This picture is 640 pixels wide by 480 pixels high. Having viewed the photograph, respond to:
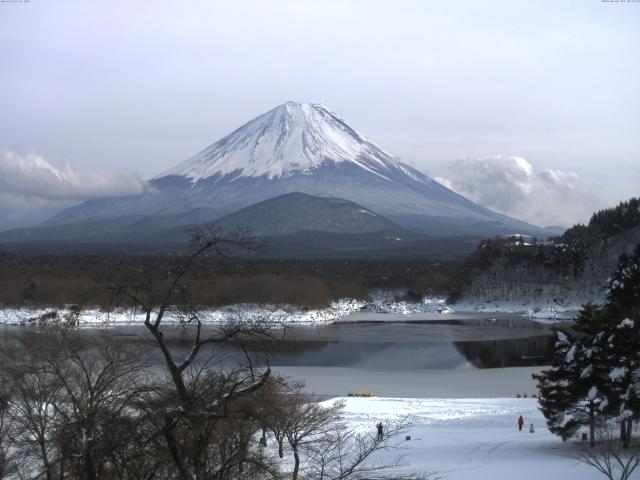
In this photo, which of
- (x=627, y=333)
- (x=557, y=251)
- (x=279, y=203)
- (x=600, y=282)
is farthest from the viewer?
(x=279, y=203)

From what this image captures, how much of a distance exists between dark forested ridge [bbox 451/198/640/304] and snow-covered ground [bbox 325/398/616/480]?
4402 cm

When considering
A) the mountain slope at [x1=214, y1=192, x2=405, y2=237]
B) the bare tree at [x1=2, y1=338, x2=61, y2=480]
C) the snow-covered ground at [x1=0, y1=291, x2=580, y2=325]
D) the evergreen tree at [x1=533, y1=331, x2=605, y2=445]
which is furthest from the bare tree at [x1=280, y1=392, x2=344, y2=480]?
the mountain slope at [x1=214, y1=192, x2=405, y2=237]

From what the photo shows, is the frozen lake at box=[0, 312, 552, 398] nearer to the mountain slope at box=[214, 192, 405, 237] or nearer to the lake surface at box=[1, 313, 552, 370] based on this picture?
the lake surface at box=[1, 313, 552, 370]

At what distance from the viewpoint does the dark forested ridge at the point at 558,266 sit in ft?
215

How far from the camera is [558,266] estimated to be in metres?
67.5

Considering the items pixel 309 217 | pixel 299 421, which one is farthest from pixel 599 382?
pixel 309 217

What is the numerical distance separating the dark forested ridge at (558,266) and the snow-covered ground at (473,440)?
44025mm

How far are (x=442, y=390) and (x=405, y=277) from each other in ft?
193

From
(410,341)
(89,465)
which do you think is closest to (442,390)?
(410,341)

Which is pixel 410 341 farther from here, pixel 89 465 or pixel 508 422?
pixel 89 465

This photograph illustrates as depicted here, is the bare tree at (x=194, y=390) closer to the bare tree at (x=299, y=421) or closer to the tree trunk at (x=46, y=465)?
the tree trunk at (x=46, y=465)

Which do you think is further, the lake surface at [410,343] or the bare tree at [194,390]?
the lake surface at [410,343]

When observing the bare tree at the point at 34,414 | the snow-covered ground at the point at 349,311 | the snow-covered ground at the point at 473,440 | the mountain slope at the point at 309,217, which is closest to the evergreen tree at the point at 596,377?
the snow-covered ground at the point at 473,440

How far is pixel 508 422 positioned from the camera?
1905 cm
